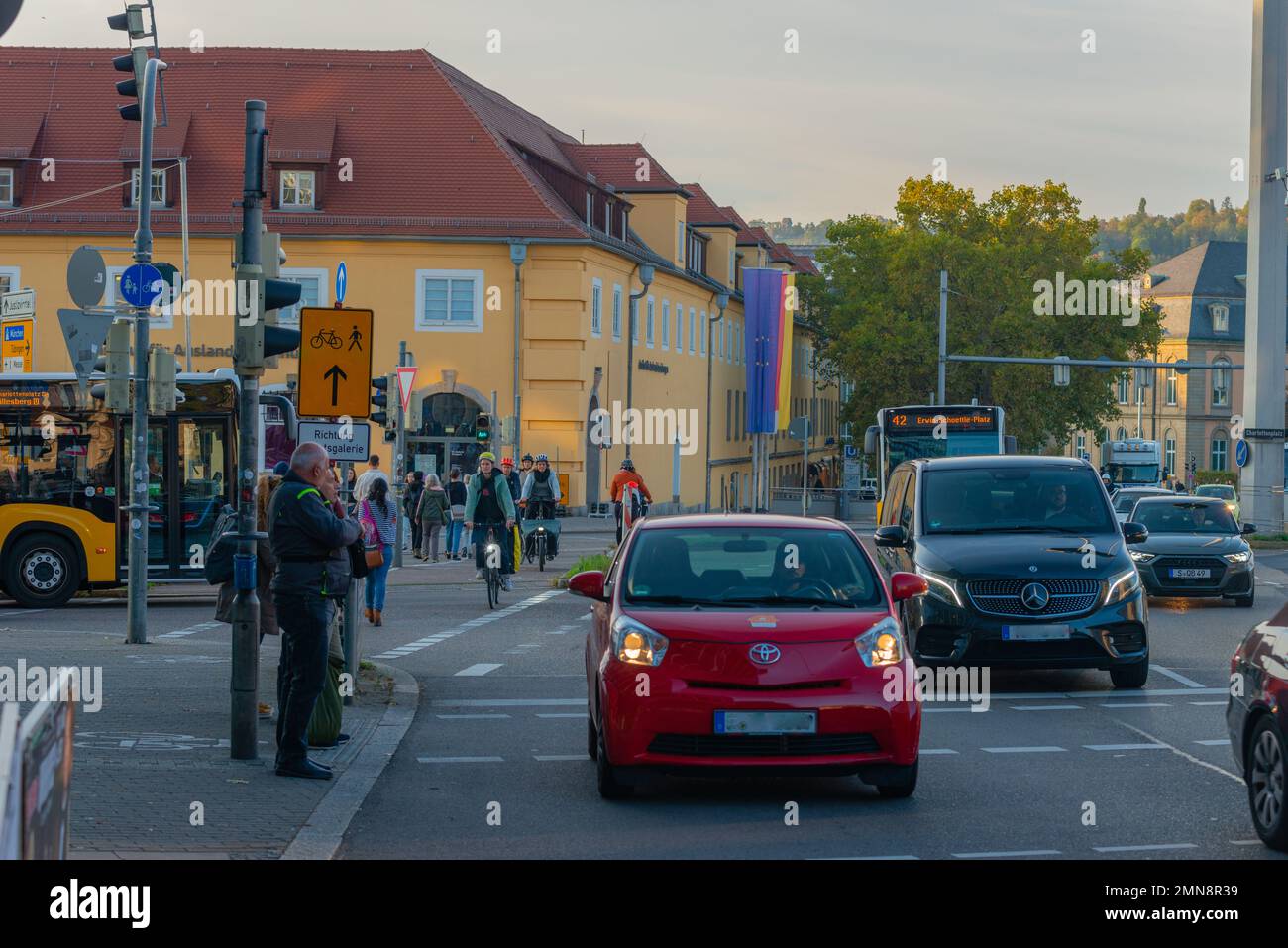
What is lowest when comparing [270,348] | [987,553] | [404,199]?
[987,553]

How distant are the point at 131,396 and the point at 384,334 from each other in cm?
3397

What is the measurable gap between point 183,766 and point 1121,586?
304 inches

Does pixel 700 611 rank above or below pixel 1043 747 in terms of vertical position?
above

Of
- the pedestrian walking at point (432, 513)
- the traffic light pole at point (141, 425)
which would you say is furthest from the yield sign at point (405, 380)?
the traffic light pole at point (141, 425)

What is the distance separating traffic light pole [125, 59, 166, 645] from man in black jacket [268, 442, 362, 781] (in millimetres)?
8761

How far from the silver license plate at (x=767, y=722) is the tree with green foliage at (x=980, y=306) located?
235 feet

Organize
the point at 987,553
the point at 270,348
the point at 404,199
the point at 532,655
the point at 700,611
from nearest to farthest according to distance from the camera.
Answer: the point at 700,611, the point at 270,348, the point at 987,553, the point at 532,655, the point at 404,199

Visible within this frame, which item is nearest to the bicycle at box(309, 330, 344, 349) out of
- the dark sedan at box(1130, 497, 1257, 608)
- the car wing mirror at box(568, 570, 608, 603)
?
the car wing mirror at box(568, 570, 608, 603)

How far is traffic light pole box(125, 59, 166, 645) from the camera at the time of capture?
19.1m

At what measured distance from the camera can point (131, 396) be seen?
67.8ft

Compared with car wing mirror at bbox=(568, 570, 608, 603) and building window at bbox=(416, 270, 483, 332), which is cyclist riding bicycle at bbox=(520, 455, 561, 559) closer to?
car wing mirror at bbox=(568, 570, 608, 603)
